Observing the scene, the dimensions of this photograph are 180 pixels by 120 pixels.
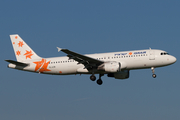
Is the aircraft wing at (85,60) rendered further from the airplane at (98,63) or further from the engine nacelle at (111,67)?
the engine nacelle at (111,67)

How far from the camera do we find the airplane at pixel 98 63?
4828 cm

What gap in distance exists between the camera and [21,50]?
55438 millimetres

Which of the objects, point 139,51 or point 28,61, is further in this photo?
point 28,61

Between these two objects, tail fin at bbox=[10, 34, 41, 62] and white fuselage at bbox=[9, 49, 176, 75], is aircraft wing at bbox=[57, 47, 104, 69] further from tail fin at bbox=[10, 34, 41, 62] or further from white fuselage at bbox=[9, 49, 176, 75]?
tail fin at bbox=[10, 34, 41, 62]

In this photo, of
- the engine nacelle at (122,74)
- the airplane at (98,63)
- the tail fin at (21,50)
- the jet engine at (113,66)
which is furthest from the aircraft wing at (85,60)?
the tail fin at (21,50)

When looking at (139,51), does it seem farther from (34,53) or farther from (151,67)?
(34,53)

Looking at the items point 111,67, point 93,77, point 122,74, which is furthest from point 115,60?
point 122,74

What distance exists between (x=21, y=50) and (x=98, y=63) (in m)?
14.1

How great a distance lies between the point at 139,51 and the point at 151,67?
2.88 meters

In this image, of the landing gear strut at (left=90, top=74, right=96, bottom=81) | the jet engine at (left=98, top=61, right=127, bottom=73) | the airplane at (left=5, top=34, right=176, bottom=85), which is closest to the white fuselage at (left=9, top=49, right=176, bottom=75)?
the airplane at (left=5, top=34, right=176, bottom=85)

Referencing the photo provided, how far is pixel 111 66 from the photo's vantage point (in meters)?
48.1

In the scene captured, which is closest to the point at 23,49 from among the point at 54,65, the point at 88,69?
the point at 54,65

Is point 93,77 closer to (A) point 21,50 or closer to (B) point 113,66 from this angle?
(B) point 113,66

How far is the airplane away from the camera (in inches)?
1901
